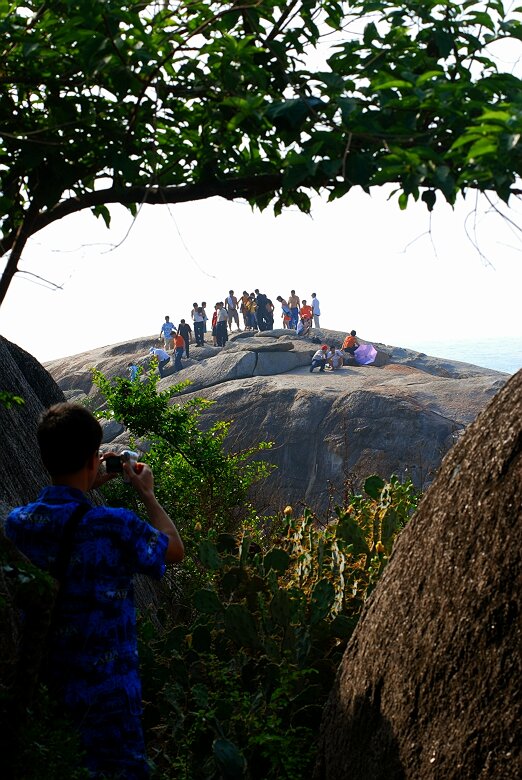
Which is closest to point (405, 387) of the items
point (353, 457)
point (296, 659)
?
point (353, 457)

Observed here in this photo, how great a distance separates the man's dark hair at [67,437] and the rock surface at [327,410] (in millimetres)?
25257

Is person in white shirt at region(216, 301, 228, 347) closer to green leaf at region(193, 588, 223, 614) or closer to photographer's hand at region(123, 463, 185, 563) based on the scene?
green leaf at region(193, 588, 223, 614)

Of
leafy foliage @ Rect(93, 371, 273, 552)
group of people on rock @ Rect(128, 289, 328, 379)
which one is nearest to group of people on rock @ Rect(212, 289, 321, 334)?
group of people on rock @ Rect(128, 289, 328, 379)

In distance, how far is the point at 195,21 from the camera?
427 cm

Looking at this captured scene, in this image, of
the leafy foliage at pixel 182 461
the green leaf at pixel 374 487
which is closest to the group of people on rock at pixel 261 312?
the leafy foliage at pixel 182 461

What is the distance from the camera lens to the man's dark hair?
324 centimetres

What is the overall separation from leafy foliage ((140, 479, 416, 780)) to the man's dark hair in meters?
1.42

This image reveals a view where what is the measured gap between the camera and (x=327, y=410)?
3409 cm

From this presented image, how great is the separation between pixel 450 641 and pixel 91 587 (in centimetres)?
135

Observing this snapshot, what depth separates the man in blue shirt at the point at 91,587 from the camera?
10.6 feet

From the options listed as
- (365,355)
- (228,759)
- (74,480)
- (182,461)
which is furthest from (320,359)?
(74,480)

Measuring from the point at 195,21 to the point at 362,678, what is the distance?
296 cm

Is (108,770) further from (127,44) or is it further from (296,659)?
(127,44)

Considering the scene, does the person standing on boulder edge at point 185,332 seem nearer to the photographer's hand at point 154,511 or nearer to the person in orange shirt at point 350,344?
the person in orange shirt at point 350,344
